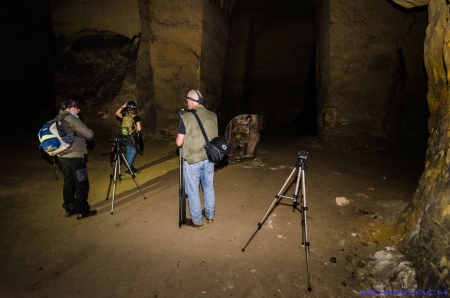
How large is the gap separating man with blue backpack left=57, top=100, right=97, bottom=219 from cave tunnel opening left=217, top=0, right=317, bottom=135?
10346mm

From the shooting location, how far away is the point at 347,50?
7707 mm

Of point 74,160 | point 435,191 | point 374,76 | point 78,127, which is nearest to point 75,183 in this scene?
point 74,160

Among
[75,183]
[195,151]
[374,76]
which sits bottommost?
[75,183]

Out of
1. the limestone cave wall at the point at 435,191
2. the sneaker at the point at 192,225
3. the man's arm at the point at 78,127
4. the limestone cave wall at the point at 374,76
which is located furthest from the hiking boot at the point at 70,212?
the limestone cave wall at the point at 374,76

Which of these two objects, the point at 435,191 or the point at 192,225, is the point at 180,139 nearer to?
the point at 192,225

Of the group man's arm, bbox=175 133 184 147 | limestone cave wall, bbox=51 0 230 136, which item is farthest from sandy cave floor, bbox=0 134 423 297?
limestone cave wall, bbox=51 0 230 136

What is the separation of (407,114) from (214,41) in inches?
285

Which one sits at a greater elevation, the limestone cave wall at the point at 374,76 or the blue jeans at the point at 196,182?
the limestone cave wall at the point at 374,76

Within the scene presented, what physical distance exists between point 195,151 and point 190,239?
1.19 m

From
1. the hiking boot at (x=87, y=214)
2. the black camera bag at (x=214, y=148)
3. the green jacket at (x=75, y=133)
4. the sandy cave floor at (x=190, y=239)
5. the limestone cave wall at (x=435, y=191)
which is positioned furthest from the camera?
the hiking boot at (x=87, y=214)

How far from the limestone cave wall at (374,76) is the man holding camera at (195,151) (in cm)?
633

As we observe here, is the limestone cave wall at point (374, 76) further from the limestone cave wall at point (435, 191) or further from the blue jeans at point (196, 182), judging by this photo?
the blue jeans at point (196, 182)

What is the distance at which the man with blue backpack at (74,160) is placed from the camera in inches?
134

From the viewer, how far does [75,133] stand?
11.5ft
